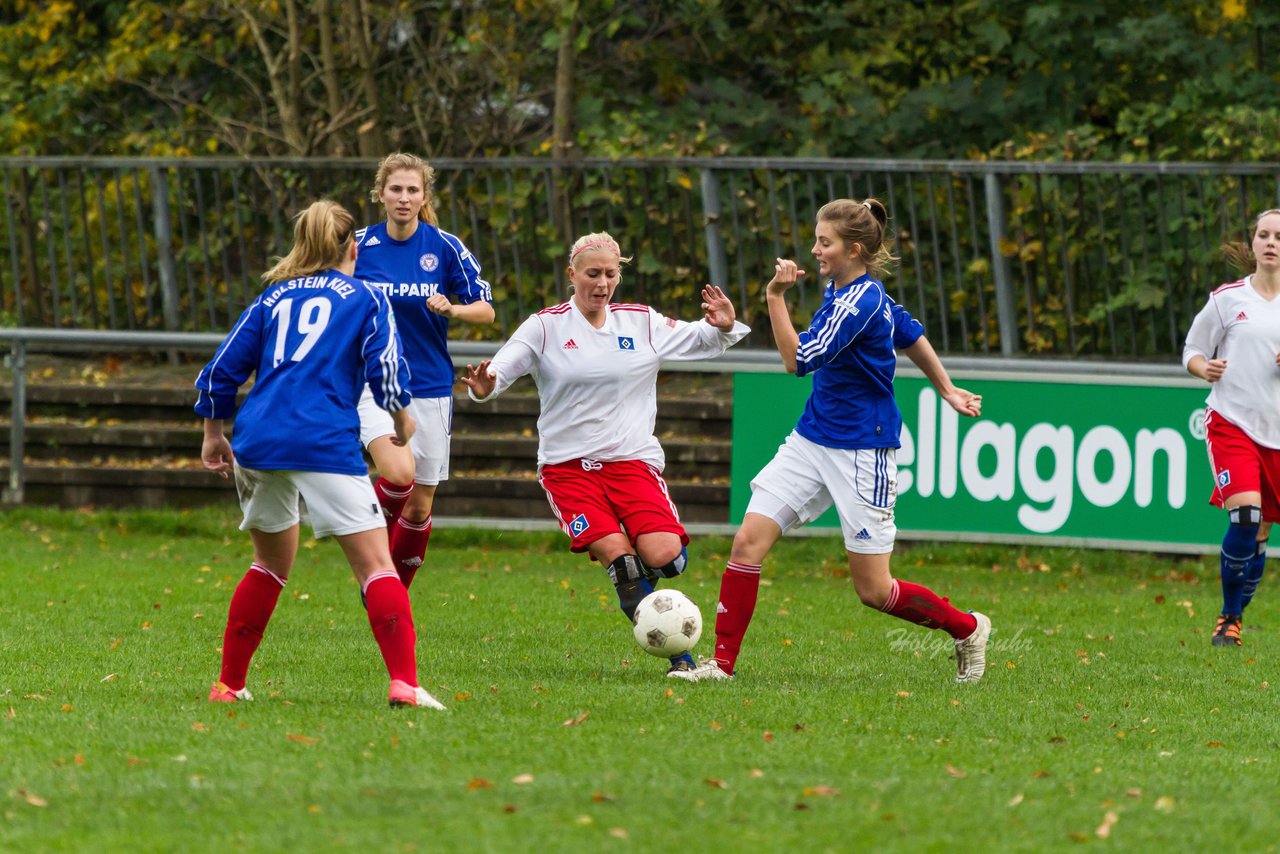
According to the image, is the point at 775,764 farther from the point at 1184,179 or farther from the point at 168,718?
the point at 1184,179

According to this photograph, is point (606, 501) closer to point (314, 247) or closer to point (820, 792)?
point (314, 247)

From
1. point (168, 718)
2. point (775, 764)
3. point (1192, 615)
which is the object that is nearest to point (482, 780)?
point (775, 764)

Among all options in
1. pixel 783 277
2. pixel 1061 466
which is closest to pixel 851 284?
pixel 783 277

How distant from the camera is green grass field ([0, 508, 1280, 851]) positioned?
4.50 metres

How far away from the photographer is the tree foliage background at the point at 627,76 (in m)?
14.4

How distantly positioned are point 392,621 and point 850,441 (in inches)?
81.8

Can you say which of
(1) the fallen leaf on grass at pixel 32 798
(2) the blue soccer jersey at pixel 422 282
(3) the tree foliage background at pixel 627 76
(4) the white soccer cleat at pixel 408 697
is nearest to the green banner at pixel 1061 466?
(3) the tree foliage background at pixel 627 76

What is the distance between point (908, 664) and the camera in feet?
25.7

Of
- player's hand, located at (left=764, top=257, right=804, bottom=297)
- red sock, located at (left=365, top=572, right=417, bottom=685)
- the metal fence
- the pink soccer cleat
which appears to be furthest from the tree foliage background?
red sock, located at (left=365, top=572, right=417, bottom=685)

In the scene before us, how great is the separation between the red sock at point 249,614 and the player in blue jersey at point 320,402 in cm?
21

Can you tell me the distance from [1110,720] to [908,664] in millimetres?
1522

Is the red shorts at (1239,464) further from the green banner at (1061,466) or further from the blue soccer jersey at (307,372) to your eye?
the blue soccer jersey at (307,372)

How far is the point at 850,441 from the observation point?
7.06m

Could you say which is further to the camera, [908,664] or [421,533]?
[421,533]
